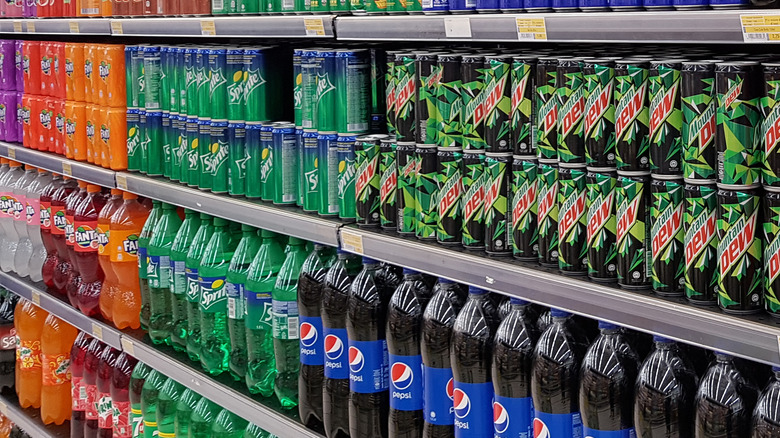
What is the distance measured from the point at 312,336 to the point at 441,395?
53cm

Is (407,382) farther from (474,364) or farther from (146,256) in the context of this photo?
(146,256)

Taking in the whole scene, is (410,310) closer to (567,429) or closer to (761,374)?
(567,429)

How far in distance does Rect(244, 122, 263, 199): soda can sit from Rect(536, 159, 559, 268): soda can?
1124 millimetres

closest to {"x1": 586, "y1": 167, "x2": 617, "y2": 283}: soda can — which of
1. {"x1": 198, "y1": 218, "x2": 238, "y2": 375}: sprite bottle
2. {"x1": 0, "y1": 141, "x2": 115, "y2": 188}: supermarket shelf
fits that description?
{"x1": 198, "y1": 218, "x2": 238, "y2": 375}: sprite bottle

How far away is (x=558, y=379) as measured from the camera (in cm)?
181

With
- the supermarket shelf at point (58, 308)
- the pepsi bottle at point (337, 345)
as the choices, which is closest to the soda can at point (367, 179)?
the pepsi bottle at point (337, 345)

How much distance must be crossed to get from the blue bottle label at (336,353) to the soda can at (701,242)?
106cm

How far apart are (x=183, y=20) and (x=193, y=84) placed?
213mm

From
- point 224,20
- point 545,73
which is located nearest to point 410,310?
point 545,73

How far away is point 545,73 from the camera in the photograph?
1800 millimetres

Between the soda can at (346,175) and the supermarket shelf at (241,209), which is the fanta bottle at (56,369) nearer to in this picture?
the supermarket shelf at (241,209)

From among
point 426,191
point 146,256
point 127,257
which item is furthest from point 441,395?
point 127,257

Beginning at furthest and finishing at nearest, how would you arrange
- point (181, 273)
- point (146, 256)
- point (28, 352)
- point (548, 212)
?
point (28, 352) < point (146, 256) < point (181, 273) < point (548, 212)

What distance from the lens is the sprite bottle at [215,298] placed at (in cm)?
301
